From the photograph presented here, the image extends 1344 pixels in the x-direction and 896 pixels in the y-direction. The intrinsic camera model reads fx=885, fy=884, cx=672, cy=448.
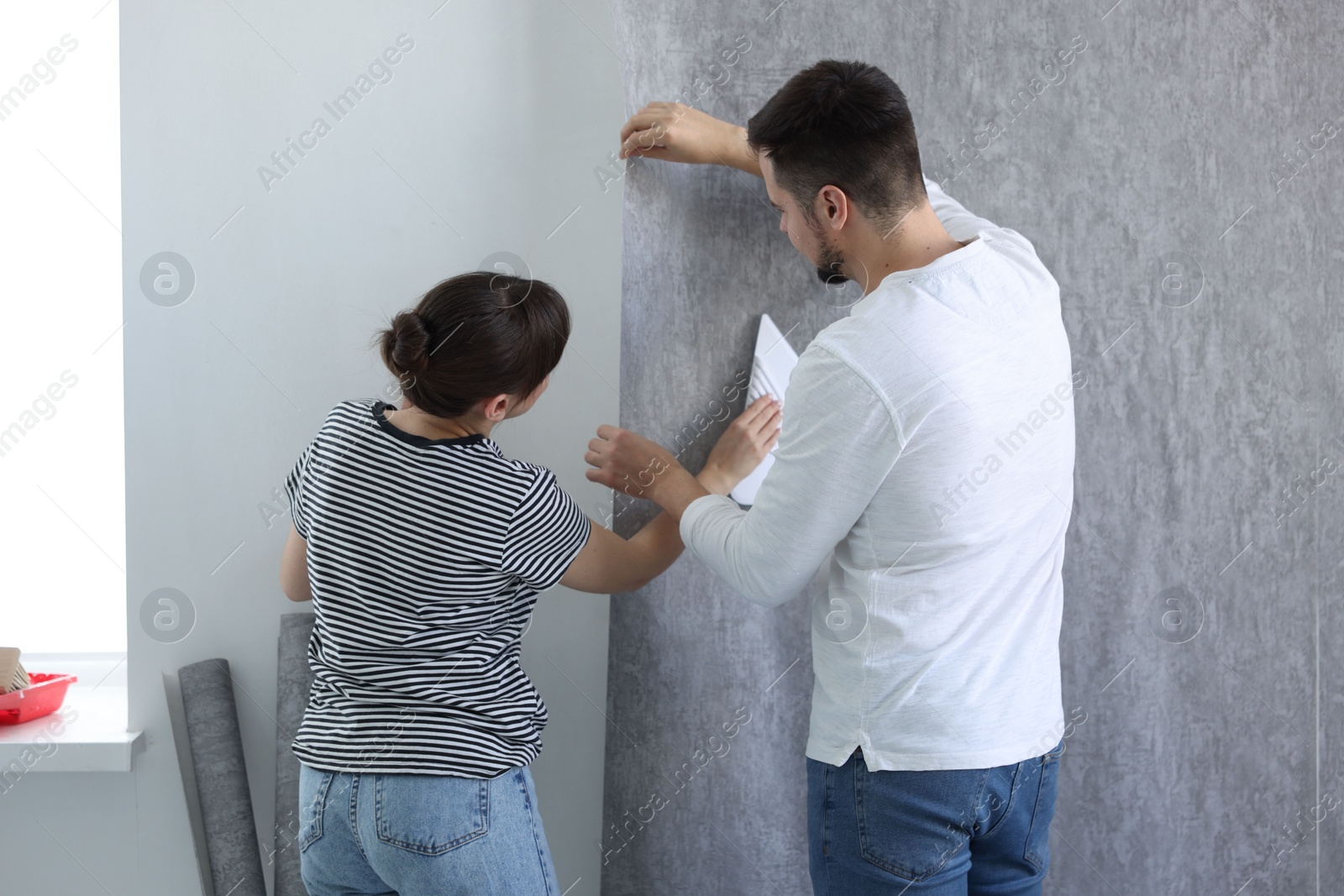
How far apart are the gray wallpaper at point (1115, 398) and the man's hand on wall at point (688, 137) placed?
0.25 ft

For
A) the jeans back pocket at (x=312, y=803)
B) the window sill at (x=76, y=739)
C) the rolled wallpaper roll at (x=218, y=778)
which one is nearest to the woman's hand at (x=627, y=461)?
the jeans back pocket at (x=312, y=803)

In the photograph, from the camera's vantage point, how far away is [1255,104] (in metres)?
1.82

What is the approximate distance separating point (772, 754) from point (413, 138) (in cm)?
141

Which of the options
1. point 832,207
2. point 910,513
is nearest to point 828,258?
point 832,207

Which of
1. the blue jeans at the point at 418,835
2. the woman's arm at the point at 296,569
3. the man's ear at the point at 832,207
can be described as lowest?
the blue jeans at the point at 418,835

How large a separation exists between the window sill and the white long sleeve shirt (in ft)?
4.31

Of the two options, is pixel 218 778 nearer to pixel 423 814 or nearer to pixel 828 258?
pixel 423 814

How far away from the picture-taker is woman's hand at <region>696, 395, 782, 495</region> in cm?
157

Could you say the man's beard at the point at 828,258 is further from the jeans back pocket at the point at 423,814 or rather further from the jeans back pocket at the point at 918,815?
the jeans back pocket at the point at 423,814

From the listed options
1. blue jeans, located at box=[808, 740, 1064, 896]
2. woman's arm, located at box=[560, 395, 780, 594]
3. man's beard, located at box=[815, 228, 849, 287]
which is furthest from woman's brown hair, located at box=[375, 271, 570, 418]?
blue jeans, located at box=[808, 740, 1064, 896]

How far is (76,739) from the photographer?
5.70 feet

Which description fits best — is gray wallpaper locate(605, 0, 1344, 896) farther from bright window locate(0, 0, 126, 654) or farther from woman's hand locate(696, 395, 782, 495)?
bright window locate(0, 0, 126, 654)

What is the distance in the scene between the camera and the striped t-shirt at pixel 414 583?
1.20 meters

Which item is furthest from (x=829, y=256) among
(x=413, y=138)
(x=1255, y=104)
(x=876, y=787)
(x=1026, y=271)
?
(x=1255, y=104)
